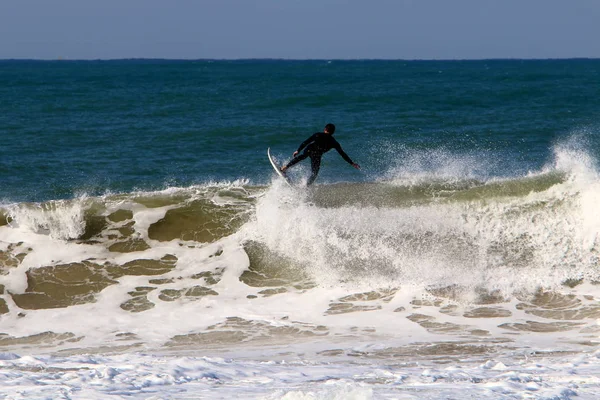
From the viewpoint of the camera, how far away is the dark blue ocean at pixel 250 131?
64.4ft

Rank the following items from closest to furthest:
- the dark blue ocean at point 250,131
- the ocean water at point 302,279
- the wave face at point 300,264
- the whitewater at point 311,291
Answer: the whitewater at point 311,291 < the ocean water at point 302,279 < the wave face at point 300,264 < the dark blue ocean at point 250,131

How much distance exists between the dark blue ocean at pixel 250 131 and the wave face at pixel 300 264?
360cm

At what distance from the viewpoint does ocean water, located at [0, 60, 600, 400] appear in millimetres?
6961

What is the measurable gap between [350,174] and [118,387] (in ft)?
42.1

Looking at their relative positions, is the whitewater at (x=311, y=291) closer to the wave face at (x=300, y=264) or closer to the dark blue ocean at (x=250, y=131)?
Result: the wave face at (x=300, y=264)

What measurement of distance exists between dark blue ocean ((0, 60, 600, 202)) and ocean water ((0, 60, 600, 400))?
0.23 metres

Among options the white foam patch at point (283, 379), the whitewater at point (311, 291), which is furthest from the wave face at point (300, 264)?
the white foam patch at point (283, 379)

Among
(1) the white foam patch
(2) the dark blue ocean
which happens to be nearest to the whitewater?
(1) the white foam patch

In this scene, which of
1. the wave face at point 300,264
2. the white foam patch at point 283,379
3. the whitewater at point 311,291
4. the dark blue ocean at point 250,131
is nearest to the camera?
the white foam patch at point 283,379

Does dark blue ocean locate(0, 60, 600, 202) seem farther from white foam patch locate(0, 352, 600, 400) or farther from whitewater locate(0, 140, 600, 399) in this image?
white foam patch locate(0, 352, 600, 400)

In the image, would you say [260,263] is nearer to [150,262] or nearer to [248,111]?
[150,262]

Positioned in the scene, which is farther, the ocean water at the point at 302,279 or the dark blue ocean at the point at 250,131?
the dark blue ocean at the point at 250,131

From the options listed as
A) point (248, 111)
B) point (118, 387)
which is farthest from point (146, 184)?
point (248, 111)

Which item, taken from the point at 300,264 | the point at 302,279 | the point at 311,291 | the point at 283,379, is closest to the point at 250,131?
the point at 300,264
